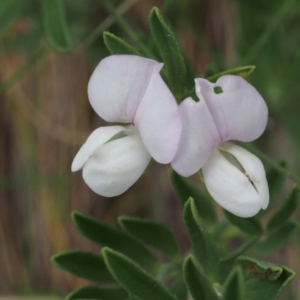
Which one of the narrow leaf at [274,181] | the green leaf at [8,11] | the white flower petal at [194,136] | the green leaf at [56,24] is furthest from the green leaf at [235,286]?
the green leaf at [8,11]

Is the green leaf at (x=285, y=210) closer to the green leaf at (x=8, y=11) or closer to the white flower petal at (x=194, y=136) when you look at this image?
the white flower petal at (x=194, y=136)

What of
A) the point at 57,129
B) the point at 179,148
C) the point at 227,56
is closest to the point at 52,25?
the point at 179,148

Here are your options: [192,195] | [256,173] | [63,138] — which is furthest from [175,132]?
[63,138]

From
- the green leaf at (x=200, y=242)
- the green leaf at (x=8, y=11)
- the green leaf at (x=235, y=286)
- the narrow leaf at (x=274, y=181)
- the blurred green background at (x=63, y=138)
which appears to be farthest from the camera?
the blurred green background at (x=63, y=138)

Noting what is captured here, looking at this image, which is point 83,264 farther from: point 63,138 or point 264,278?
point 63,138

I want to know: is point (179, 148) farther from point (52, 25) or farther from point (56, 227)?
point (56, 227)
